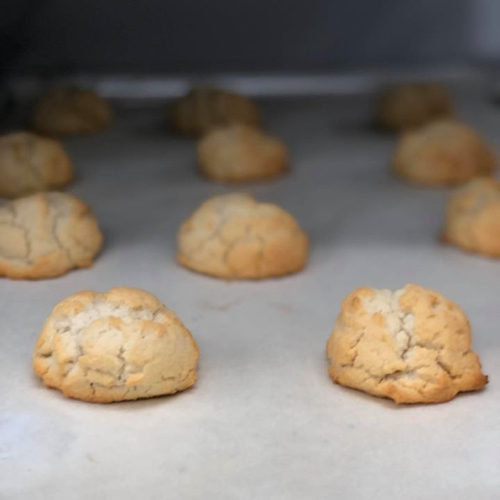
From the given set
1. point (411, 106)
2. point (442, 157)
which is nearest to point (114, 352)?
point (442, 157)

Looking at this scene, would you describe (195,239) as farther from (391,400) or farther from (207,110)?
(207,110)

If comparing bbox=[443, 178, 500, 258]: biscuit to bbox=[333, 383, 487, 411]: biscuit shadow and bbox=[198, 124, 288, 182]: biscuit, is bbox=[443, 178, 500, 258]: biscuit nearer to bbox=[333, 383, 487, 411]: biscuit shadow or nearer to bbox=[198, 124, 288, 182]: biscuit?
bbox=[198, 124, 288, 182]: biscuit

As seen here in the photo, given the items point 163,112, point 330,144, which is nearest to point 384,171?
point 330,144

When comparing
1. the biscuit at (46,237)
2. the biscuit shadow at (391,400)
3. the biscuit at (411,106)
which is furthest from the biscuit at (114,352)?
the biscuit at (411,106)

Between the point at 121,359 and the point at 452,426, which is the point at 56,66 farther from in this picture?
the point at 452,426

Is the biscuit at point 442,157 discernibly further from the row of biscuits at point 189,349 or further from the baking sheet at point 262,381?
the row of biscuits at point 189,349
